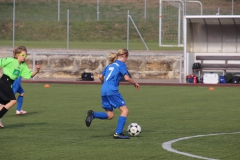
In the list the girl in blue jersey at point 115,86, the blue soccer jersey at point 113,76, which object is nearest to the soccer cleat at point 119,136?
the girl in blue jersey at point 115,86

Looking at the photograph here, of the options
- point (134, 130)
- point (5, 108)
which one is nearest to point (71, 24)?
point (5, 108)

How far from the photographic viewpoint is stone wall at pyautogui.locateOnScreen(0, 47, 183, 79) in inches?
1185

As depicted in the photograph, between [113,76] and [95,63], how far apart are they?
19041 mm

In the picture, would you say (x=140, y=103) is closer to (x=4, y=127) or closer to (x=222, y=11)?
(x=4, y=127)

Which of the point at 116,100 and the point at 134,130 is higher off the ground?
the point at 116,100

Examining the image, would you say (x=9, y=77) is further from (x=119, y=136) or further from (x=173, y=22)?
(x=173, y=22)

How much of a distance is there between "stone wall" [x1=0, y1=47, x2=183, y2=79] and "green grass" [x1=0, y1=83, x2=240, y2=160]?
6823 mm

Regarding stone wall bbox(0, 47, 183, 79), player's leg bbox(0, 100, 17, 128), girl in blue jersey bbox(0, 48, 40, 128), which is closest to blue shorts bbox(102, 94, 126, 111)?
girl in blue jersey bbox(0, 48, 40, 128)

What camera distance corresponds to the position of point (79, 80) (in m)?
28.6

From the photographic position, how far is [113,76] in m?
11.4

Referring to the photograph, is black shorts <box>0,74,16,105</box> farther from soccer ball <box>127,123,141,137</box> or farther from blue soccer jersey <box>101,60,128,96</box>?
soccer ball <box>127,123,141,137</box>

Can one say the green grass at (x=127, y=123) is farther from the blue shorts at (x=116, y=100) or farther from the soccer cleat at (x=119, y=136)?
the blue shorts at (x=116, y=100)

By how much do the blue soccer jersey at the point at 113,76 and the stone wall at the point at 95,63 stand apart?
59.8 ft

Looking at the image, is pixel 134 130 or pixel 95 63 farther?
pixel 95 63
